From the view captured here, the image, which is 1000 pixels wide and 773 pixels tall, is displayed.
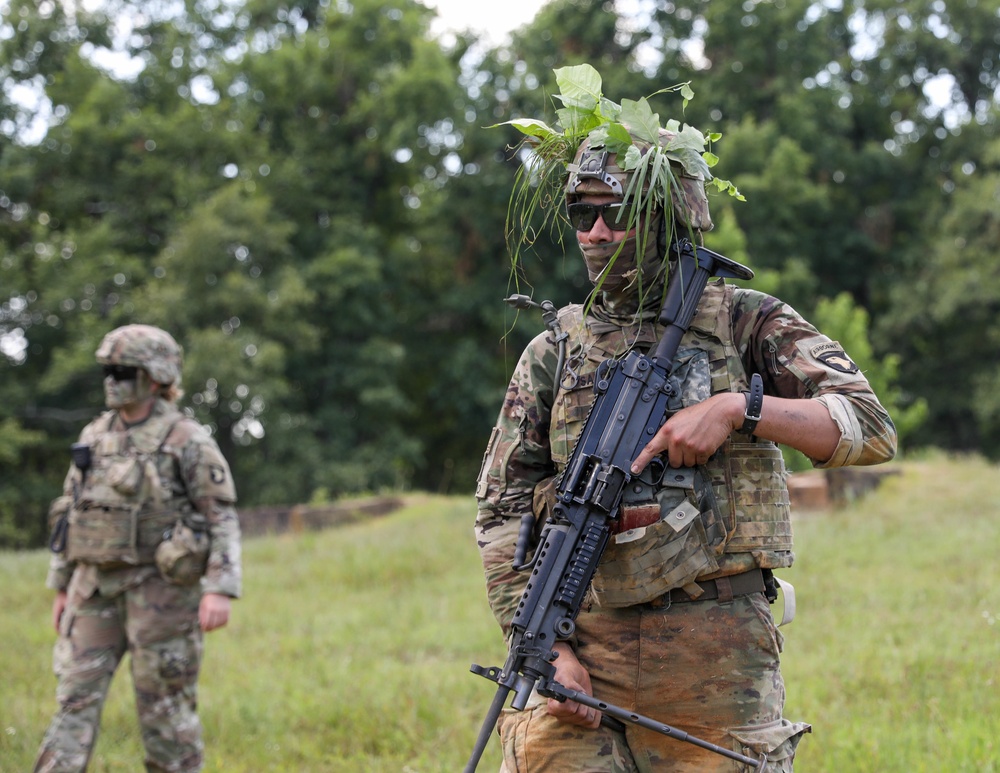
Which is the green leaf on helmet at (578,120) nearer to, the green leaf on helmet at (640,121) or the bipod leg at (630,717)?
the green leaf on helmet at (640,121)

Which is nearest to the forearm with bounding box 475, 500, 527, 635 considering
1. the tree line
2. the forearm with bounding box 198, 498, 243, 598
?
the forearm with bounding box 198, 498, 243, 598

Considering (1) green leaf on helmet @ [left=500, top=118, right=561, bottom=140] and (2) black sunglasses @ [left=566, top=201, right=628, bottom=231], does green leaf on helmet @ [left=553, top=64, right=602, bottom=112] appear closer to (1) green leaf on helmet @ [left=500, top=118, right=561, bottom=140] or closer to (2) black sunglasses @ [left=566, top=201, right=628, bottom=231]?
(1) green leaf on helmet @ [left=500, top=118, right=561, bottom=140]

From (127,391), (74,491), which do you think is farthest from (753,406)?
(74,491)

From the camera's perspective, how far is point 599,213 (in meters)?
3.10

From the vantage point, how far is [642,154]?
3.09 metres

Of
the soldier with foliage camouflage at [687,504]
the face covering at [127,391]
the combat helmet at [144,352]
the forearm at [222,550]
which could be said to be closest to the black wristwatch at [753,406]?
the soldier with foliage camouflage at [687,504]

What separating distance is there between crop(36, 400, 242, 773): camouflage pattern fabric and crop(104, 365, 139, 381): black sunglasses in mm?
222

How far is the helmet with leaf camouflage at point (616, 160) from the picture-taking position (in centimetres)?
304

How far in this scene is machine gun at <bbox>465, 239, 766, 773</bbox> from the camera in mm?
2795

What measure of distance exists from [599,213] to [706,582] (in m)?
1.06

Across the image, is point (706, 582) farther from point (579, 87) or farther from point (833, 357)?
point (579, 87)

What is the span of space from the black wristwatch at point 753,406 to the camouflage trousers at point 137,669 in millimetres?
3414

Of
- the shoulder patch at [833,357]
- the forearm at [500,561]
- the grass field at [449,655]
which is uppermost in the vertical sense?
the shoulder patch at [833,357]

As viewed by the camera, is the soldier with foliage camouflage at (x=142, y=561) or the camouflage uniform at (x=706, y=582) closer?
the camouflage uniform at (x=706, y=582)
